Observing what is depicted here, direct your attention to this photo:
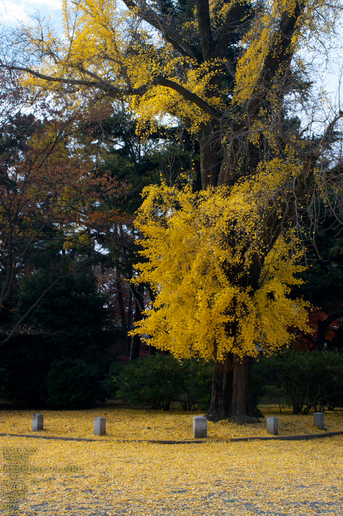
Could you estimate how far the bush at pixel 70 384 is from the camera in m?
14.4

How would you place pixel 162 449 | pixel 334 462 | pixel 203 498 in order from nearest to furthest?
pixel 203 498 < pixel 334 462 < pixel 162 449

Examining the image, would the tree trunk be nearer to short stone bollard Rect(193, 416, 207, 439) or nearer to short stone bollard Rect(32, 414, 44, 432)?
short stone bollard Rect(193, 416, 207, 439)

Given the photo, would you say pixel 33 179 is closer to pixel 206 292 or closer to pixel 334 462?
pixel 206 292

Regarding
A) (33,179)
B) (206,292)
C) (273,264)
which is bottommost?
(206,292)

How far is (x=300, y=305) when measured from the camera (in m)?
11.2

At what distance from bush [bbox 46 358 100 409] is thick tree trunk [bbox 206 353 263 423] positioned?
16.1 feet

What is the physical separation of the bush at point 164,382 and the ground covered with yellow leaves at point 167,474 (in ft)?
12.0

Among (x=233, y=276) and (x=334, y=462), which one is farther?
(x=233, y=276)

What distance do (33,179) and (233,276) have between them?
7255mm

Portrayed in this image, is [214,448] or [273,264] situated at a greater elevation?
[273,264]

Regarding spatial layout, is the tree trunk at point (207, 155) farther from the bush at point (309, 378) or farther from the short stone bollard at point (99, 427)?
the short stone bollard at point (99, 427)

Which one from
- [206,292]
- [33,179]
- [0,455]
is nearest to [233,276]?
[206,292]

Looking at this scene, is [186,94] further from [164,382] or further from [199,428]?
[164,382]

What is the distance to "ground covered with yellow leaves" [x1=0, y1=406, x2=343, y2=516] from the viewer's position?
4.50 m
